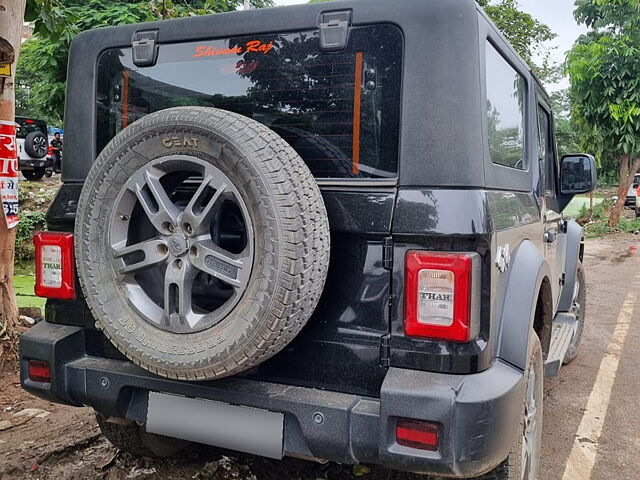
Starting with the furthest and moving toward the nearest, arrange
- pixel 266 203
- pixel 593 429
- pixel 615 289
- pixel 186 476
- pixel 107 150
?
pixel 615 289, pixel 593 429, pixel 186 476, pixel 107 150, pixel 266 203

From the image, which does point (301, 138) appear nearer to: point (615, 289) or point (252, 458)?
point (252, 458)

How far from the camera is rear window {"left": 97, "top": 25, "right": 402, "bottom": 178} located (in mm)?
2066

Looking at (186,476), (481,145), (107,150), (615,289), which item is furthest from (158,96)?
(615,289)

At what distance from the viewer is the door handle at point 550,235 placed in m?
3.11

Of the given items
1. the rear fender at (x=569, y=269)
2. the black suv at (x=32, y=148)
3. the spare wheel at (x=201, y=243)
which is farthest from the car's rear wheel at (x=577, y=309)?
the black suv at (x=32, y=148)

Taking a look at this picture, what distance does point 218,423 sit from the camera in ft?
7.07

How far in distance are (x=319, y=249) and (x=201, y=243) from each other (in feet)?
1.27

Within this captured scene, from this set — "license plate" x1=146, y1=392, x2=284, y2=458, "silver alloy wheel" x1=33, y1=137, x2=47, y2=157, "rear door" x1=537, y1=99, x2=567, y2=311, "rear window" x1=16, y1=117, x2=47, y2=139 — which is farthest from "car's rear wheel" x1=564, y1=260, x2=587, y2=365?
"rear window" x1=16, y1=117, x2=47, y2=139

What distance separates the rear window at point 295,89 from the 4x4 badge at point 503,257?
0.45 m

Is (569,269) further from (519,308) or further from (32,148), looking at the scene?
(32,148)

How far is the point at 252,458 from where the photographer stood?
296cm

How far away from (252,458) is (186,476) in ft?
1.07

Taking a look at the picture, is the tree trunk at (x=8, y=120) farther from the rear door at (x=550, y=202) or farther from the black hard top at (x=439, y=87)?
the rear door at (x=550, y=202)

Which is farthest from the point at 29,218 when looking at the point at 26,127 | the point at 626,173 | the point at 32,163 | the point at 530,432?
the point at 626,173
